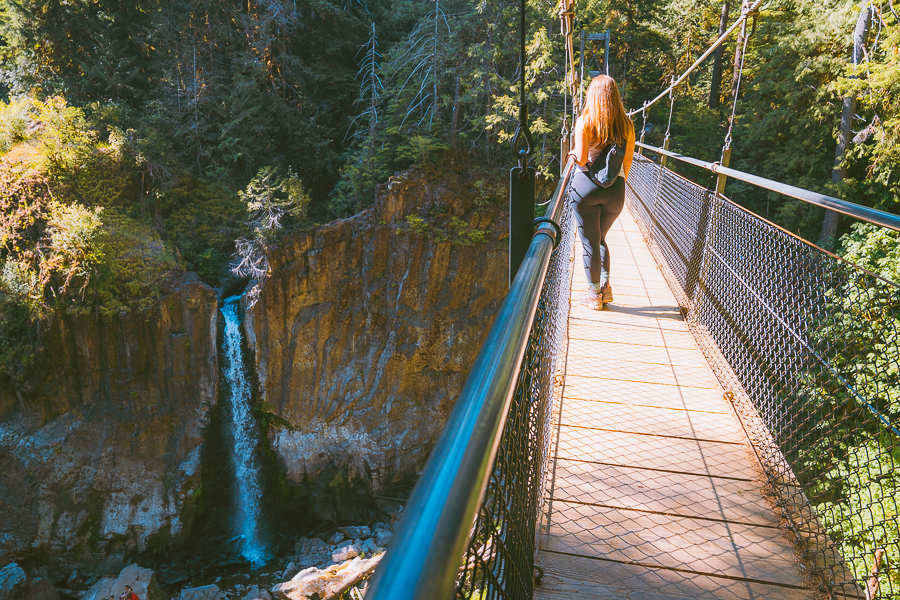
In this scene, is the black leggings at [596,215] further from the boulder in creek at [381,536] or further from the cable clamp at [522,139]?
the boulder in creek at [381,536]

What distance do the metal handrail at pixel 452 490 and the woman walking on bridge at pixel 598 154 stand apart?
7.72ft

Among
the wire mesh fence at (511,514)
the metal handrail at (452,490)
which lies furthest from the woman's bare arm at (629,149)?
the metal handrail at (452,490)

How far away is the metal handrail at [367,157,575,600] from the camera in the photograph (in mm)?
347

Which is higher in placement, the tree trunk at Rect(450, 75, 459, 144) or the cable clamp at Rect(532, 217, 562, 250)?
the tree trunk at Rect(450, 75, 459, 144)

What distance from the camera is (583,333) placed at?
3.29 metres

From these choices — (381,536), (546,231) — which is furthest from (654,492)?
(381,536)

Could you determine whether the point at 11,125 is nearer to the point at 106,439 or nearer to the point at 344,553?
the point at 106,439

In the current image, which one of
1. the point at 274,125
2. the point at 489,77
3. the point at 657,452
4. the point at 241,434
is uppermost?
the point at 489,77

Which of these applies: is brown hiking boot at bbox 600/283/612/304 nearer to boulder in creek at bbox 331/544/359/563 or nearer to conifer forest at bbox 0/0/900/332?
conifer forest at bbox 0/0/900/332

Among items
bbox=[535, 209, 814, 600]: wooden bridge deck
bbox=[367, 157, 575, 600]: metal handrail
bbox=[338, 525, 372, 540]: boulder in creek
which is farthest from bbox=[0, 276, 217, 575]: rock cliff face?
bbox=[367, 157, 575, 600]: metal handrail

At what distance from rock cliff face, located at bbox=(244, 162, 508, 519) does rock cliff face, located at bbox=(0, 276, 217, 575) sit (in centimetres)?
180

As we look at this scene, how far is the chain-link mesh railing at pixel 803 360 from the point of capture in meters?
1.63

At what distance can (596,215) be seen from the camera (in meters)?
3.11

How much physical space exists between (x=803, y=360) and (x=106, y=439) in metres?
12.5
